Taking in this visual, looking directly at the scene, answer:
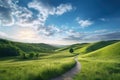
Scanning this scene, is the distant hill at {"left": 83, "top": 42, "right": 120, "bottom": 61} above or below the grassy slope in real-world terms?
above

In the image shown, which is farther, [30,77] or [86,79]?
[86,79]

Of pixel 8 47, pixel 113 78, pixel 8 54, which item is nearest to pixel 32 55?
pixel 8 54

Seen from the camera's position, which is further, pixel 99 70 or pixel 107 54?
pixel 107 54

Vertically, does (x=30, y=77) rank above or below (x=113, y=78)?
above

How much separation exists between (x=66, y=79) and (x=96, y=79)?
21.2 ft

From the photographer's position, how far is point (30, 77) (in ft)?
71.6

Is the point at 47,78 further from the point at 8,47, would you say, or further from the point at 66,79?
the point at 8,47

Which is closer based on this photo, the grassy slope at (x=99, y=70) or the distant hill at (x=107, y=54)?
the grassy slope at (x=99, y=70)

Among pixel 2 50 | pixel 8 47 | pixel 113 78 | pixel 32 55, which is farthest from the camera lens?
pixel 8 47

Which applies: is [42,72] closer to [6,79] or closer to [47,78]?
[47,78]

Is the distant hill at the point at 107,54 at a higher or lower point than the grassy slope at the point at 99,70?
higher

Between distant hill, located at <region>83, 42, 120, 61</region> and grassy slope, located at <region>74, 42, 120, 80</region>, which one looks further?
distant hill, located at <region>83, 42, 120, 61</region>

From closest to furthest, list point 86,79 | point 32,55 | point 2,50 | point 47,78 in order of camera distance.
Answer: point 47,78, point 86,79, point 32,55, point 2,50

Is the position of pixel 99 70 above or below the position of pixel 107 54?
below
